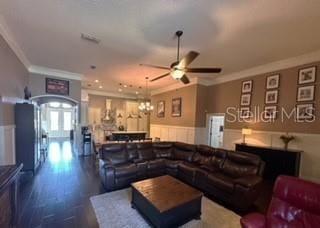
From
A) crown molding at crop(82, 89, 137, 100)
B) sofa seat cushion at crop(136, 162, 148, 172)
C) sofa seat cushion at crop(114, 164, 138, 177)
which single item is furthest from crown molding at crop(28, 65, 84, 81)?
sofa seat cushion at crop(136, 162, 148, 172)

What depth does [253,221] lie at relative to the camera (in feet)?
5.81

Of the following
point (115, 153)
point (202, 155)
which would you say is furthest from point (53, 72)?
point (202, 155)

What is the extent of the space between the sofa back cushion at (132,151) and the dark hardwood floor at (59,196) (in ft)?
3.44

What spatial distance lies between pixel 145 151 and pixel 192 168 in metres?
1.59

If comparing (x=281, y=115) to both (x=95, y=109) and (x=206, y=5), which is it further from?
(x=95, y=109)

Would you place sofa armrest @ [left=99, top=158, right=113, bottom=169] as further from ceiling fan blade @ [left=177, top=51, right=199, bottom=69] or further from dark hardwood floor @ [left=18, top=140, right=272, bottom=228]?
ceiling fan blade @ [left=177, top=51, right=199, bottom=69]

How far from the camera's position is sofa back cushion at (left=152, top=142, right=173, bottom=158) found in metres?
5.25

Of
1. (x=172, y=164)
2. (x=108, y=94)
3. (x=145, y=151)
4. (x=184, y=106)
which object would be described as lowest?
Result: (x=172, y=164)

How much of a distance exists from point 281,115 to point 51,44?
6.79 m

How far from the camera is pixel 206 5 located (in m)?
2.60

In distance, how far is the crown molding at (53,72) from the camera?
6090mm

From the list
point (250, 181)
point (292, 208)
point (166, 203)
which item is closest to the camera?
point (292, 208)

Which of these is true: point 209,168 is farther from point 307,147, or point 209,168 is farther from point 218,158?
point 307,147

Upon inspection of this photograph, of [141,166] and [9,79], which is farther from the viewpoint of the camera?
[141,166]
